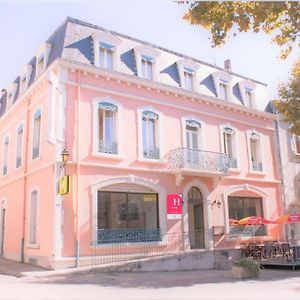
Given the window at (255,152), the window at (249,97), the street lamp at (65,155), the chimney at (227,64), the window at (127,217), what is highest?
the chimney at (227,64)

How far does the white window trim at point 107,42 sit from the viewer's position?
16625 millimetres

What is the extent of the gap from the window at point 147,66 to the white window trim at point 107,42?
59.0 inches

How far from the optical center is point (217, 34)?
1042 cm

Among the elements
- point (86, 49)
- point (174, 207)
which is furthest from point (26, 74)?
point (174, 207)

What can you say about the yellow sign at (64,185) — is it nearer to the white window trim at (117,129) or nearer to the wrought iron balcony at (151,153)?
the white window trim at (117,129)

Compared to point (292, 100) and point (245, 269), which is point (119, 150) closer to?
point (245, 269)

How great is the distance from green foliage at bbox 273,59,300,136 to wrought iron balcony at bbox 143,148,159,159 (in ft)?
20.5

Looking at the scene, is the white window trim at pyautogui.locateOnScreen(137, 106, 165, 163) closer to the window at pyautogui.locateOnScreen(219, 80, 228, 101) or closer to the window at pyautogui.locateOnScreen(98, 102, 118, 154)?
the window at pyautogui.locateOnScreen(98, 102, 118, 154)

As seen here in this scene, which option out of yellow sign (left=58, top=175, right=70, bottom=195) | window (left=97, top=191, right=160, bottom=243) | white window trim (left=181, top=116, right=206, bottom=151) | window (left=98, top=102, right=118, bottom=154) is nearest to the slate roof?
white window trim (left=181, top=116, right=206, bottom=151)

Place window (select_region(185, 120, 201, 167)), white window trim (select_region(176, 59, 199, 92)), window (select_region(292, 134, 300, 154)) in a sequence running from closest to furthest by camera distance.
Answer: window (select_region(185, 120, 201, 167)) → white window trim (select_region(176, 59, 199, 92)) → window (select_region(292, 134, 300, 154))

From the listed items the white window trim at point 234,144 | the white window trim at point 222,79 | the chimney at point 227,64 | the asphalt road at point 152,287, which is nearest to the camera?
the asphalt road at point 152,287

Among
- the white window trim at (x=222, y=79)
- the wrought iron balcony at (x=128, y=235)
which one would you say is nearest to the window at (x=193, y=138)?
the white window trim at (x=222, y=79)

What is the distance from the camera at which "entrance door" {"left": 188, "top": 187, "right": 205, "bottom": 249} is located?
18.7 m

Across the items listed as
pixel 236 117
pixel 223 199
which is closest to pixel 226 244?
pixel 223 199
